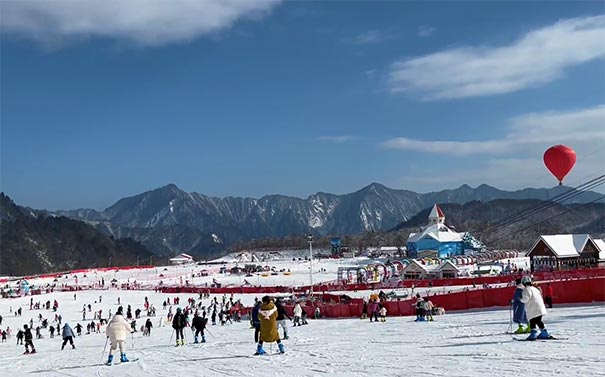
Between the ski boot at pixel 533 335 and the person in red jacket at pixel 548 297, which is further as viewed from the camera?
the person in red jacket at pixel 548 297

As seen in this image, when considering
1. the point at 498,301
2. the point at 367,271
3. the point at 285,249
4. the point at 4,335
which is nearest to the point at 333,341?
the point at 498,301

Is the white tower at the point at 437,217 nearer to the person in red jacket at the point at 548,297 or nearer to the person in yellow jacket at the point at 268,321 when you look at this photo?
the person in red jacket at the point at 548,297

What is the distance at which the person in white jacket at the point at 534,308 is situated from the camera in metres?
→ 12.7

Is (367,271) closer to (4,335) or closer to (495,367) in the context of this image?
(4,335)

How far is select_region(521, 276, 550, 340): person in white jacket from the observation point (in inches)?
500

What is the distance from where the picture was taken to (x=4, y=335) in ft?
121

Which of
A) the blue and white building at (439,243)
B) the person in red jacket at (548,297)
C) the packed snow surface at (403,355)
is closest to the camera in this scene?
the packed snow surface at (403,355)

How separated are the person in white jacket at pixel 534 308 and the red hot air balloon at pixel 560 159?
23655 mm

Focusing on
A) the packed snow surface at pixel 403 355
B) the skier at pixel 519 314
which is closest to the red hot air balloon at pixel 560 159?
the packed snow surface at pixel 403 355

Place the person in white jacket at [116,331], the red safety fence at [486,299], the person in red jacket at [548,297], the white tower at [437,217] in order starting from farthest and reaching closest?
the white tower at [437,217]
the red safety fence at [486,299]
the person in red jacket at [548,297]
the person in white jacket at [116,331]

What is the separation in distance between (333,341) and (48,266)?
18376cm

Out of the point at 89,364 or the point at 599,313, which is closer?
the point at 89,364

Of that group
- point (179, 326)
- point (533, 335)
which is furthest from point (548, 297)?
point (179, 326)

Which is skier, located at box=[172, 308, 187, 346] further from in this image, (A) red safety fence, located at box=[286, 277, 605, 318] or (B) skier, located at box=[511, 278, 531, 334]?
(A) red safety fence, located at box=[286, 277, 605, 318]
